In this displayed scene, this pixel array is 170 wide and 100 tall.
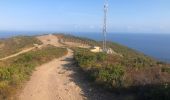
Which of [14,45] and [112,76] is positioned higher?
[112,76]

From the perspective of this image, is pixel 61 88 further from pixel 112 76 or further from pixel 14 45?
pixel 14 45

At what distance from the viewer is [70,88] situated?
1725 centimetres

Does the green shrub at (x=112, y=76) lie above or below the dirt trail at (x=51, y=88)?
above

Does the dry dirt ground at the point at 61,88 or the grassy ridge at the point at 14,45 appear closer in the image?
the dry dirt ground at the point at 61,88

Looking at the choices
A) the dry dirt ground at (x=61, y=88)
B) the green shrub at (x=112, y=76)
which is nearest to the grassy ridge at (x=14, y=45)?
the dry dirt ground at (x=61, y=88)

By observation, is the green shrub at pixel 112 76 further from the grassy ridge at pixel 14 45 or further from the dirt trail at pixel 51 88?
the grassy ridge at pixel 14 45

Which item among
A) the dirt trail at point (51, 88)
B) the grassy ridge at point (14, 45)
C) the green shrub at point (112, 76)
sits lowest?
the grassy ridge at point (14, 45)

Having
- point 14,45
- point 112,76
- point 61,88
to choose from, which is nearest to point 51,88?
point 61,88

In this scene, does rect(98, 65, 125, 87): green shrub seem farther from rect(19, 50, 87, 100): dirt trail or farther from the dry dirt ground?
rect(19, 50, 87, 100): dirt trail

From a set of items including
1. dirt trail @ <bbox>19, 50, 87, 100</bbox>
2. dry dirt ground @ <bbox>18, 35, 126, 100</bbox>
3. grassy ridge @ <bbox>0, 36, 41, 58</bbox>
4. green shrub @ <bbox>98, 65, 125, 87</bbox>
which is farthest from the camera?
grassy ridge @ <bbox>0, 36, 41, 58</bbox>

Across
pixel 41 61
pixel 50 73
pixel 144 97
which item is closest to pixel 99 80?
pixel 144 97

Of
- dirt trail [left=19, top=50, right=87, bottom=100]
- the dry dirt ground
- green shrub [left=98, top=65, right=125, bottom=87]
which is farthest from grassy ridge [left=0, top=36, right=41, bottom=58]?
green shrub [left=98, top=65, right=125, bottom=87]

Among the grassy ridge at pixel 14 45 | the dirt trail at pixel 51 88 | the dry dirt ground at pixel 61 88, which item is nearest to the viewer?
the dry dirt ground at pixel 61 88

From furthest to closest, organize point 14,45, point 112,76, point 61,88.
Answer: point 14,45, point 61,88, point 112,76
